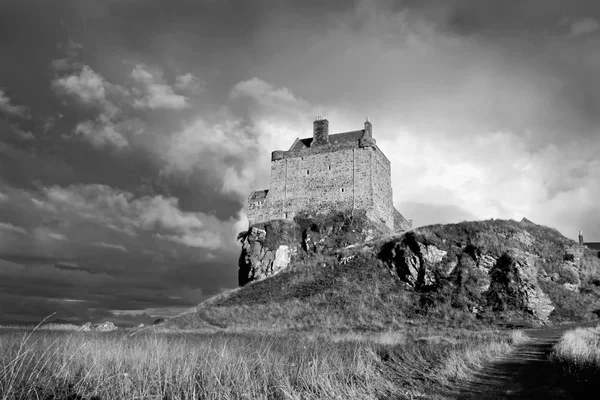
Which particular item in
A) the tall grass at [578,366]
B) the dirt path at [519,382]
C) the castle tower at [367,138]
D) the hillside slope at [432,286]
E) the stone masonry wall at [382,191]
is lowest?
the dirt path at [519,382]

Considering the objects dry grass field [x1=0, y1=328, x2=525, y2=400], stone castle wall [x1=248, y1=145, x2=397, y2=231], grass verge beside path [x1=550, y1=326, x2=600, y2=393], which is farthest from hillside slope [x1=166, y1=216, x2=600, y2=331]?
dry grass field [x1=0, y1=328, x2=525, y2=400]

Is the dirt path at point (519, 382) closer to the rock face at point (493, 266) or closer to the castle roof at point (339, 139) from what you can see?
the rock face at point (493, 266)

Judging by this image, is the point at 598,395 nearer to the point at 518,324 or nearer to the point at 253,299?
the point at 518,324

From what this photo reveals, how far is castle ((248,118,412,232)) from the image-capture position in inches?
2124

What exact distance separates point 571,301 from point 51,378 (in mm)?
34537

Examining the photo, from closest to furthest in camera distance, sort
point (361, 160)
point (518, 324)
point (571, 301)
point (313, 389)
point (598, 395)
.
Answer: point (598, 395) < point (313, 389) < point (518, 324) < point (571, 301) < point (361, 160)

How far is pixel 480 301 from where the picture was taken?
3180cm

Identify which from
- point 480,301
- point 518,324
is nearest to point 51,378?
point 518,324

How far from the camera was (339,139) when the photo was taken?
59062 mm

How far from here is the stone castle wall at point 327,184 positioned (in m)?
53.8

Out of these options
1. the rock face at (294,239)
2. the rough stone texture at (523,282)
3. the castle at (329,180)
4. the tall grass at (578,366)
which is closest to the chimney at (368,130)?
the castle at (329,180)

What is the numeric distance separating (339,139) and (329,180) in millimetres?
7049

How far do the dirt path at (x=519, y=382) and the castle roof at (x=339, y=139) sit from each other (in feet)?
146

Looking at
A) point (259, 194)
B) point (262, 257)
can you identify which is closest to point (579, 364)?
point (262, 257)
